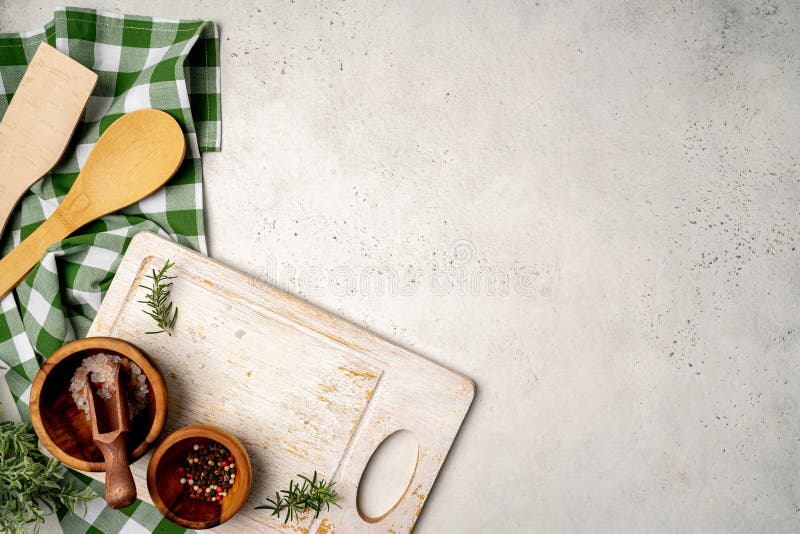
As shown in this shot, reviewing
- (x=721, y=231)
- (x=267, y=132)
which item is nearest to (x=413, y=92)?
(x=267, y=132)

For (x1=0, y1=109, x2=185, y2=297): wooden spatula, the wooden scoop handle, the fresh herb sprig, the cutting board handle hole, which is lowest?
the fresh herb sprig

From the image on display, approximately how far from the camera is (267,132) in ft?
3.45

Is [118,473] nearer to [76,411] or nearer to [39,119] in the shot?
[76,411]

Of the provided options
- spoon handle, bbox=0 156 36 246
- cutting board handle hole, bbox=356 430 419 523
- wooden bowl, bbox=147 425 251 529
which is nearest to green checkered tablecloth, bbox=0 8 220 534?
spoon handle, bbox=0 156 36 246

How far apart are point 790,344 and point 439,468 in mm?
730

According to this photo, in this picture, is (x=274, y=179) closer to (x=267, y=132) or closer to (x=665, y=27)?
(x=267, y=132)

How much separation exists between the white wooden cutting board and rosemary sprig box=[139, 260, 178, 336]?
16mm

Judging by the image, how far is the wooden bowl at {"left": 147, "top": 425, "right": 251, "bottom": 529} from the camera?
2.73ft

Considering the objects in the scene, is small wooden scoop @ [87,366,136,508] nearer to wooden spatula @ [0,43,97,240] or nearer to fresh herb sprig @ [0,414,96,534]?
fresh herb sprig @ [0,414,96,534]

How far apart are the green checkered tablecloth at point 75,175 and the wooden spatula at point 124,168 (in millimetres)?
32

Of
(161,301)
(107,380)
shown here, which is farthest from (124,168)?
(107,380)

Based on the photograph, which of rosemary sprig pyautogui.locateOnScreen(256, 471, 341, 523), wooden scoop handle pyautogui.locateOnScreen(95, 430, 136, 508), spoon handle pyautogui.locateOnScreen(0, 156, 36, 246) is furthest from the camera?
spoon handle pyautogui.locateOnScreen(0, 156, 36, 246)

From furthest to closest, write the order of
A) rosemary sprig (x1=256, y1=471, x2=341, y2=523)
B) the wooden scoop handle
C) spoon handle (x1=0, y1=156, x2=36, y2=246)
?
spoon handle (x1=0, y1=156, x2=36, y2=246) < rosemary sprig (x1=256, y1=471, x2=341, y2=523) < the wooden scoop handle

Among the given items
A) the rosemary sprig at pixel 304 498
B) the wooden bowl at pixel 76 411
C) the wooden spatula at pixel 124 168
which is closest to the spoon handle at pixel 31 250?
the wooden spatula at pixel 124 168
